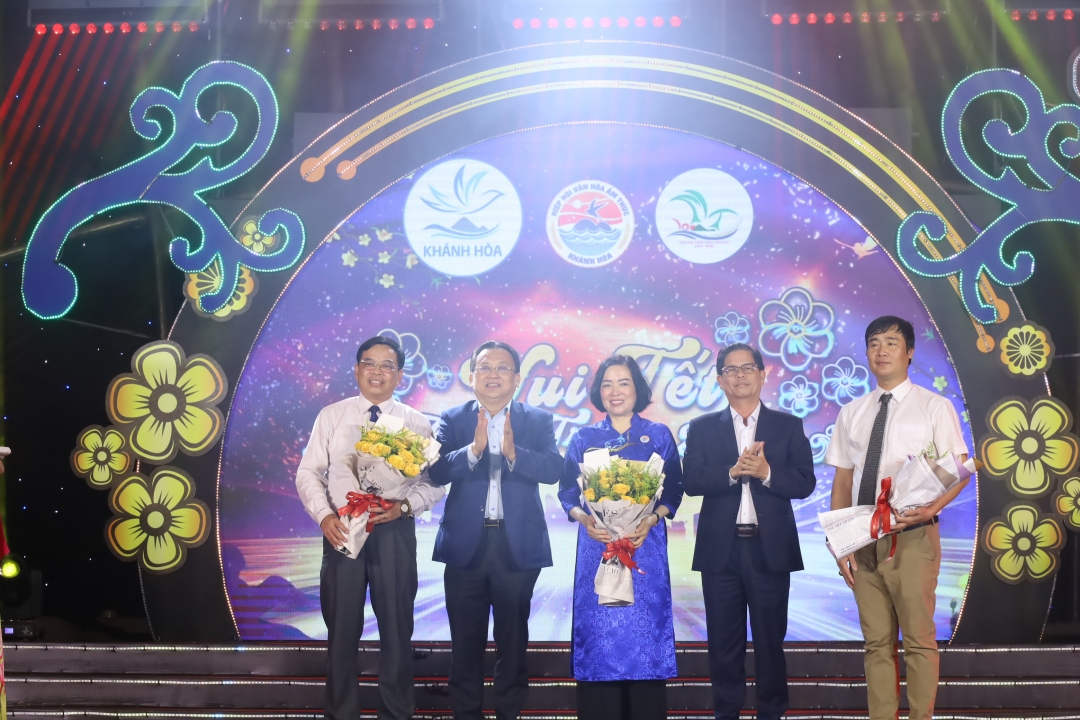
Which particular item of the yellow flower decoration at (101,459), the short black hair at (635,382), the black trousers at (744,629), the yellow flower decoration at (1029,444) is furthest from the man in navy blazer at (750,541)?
the yellow flower decoration at (101,459)

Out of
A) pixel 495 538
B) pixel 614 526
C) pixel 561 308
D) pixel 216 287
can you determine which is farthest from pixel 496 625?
pixel 216 287

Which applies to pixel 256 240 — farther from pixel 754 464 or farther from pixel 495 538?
pixel 754 464

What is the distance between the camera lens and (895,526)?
3594mm

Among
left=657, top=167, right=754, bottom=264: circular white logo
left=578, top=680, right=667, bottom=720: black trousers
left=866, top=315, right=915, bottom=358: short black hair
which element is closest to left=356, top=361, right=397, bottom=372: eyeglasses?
left=578, top=680, right=667, bottom=720: black trousers

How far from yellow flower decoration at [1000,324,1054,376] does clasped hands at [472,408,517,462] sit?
2772 millimetres

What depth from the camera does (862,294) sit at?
201 inches

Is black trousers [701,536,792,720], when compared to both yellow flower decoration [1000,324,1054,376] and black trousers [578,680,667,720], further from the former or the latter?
yellow flower decoration [1000,324,1054,376]

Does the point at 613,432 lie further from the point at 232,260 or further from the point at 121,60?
the point at 121,60

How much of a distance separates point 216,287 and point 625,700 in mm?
3044

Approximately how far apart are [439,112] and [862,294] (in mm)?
2437

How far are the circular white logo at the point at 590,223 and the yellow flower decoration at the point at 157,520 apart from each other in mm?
2347

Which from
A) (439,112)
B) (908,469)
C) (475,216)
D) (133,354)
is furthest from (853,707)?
(133,354)

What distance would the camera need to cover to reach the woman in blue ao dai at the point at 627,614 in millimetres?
3629

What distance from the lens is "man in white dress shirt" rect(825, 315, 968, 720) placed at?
3.61 meters
